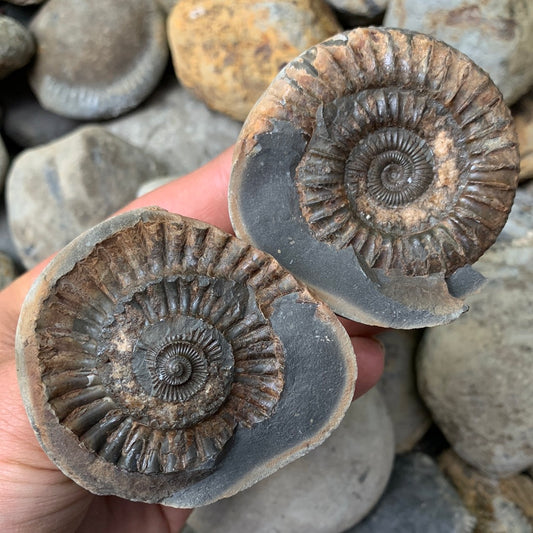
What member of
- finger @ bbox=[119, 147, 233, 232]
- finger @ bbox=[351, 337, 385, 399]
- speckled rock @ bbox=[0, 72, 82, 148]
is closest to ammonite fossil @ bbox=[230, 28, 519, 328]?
finger @ bbox=[351, 337, 385, 399]

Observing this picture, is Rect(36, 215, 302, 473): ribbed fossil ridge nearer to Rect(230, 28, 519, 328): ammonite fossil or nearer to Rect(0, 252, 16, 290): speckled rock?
Rect(230, 28, 519, 328): ammonite fossil

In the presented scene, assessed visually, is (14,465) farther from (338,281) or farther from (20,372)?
(338,281)

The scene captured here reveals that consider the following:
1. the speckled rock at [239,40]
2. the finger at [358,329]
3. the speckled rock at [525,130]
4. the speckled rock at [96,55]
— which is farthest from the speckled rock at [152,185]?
the speckled rock at [525,130]

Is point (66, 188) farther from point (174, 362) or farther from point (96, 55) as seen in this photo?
point (174, 362)

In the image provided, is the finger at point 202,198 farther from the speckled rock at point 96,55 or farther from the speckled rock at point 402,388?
the speckled rock at point 96,55

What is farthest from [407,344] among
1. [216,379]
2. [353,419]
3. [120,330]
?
[120,330]

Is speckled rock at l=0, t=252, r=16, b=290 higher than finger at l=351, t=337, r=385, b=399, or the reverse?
finger at l=351, t=337, r=385, b=399

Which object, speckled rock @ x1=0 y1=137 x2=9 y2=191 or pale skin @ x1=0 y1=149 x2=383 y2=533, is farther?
speckled rock @ x1=0 y1=137 x2=9 y2=191
